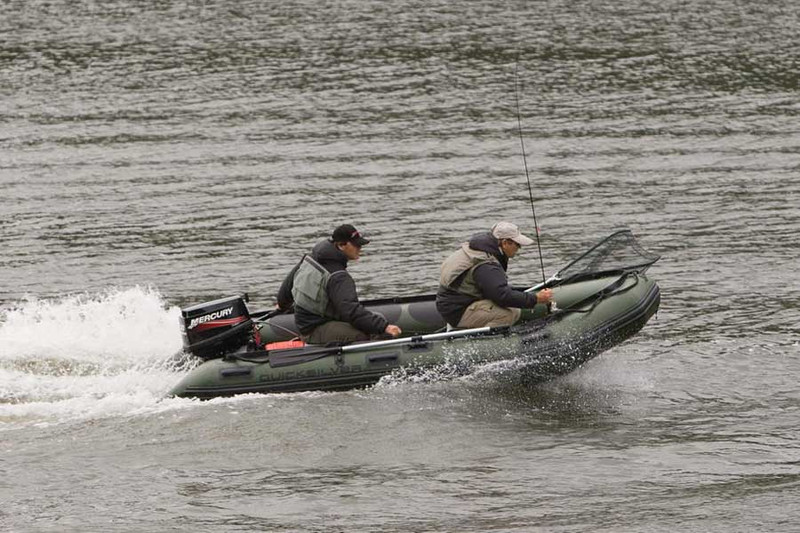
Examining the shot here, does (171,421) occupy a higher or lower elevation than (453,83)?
lower

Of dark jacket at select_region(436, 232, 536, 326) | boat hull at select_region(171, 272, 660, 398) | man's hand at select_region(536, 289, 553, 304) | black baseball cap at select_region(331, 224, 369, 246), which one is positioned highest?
black baseball cap at select_region(331, 224, 369, 246)

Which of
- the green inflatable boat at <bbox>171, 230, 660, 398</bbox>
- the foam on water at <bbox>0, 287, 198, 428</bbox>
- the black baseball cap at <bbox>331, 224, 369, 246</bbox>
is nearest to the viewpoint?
the black baseball cap at <bbox>331, 224, 369, 246</bbox>

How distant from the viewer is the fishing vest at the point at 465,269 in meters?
12.1

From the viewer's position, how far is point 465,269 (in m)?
12.2

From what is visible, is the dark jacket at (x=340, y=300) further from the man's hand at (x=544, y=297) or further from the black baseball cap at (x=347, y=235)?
the man's hand at (x=544, y=297)

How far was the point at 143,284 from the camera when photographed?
1625cm

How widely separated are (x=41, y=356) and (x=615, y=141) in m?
12.0

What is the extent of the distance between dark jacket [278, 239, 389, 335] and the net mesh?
2.13 metres

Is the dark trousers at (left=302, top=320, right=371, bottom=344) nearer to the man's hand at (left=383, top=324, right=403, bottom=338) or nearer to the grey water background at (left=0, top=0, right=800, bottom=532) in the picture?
the man's hand at (left=383, top=324, right=403, bottom=338)

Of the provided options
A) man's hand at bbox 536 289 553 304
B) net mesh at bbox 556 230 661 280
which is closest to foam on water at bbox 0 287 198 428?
man's hand at bbox 536 289 553 304

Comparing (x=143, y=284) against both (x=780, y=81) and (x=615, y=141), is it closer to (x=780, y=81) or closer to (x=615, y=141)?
(x=615, y=141)

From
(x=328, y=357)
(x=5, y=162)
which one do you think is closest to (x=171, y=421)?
(x=328, y=357)

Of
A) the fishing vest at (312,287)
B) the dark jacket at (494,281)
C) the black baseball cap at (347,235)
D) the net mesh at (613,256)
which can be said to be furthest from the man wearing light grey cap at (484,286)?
→ the fishing vest at (312,287)

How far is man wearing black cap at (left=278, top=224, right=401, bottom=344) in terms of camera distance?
471 inches
